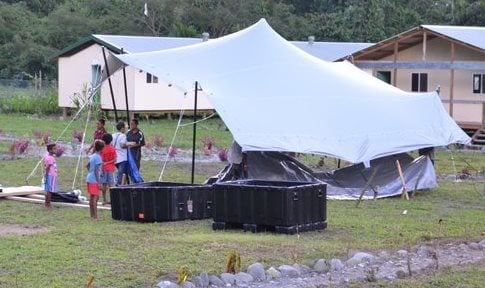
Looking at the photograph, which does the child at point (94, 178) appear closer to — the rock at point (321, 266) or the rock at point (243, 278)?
the rock at point (321, 266)

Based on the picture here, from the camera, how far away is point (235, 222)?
14.0 meters

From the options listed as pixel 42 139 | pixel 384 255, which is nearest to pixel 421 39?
pixel 42 139

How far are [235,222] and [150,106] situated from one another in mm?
26733

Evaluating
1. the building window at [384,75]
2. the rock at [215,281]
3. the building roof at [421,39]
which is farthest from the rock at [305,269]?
the building window at [384,75]

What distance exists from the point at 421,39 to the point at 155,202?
23.3m

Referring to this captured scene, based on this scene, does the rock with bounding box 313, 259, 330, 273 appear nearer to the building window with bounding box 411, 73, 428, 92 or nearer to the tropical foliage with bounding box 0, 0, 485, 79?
the building window with bounding box 411, 73, 428, 92

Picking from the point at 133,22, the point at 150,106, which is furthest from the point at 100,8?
the point at 150,106

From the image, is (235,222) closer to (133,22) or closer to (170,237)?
(170,237)

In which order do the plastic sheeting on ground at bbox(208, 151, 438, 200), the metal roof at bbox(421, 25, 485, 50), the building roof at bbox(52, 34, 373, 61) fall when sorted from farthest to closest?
the building roof at bbox(52, 34, 373, 61)
the metal roof at bbox(421, 25, 485, 50)
the plastic sheeting on ground at bbox(208, 151, 438, 200)

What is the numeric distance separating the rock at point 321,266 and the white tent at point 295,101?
23.2ft

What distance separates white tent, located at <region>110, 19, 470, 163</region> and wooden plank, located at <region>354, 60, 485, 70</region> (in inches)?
491

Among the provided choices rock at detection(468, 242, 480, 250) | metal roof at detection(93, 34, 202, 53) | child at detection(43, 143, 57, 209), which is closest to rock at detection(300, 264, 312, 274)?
rock at detection(468, 242, 480, 250)

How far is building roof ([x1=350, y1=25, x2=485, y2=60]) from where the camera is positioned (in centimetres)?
3366

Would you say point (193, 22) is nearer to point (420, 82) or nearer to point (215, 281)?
point (420, 82)
